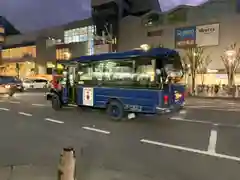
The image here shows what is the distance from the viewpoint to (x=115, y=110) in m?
12.4

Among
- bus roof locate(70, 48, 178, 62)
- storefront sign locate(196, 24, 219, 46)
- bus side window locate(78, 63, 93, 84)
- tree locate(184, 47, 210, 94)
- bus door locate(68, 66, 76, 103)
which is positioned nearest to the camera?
bus roof locate(70, 48, 178, 62)

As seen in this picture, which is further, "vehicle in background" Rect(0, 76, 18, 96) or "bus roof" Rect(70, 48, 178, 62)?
"vehicle in background" Rect(0, 76, 18, 96)

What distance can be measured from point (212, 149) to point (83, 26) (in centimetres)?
6951

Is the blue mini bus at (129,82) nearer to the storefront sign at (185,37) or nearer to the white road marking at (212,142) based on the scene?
the white road marking at (212,142)

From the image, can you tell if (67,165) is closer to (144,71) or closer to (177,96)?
(144,71)

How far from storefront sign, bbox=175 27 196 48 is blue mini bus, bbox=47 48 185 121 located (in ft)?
128

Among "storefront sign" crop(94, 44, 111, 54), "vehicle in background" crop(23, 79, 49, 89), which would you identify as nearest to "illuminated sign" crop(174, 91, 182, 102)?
"vehicle in background" crop(23, 79, 49, 89)

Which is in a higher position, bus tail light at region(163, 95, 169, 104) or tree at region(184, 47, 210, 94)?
tree at region(184, 47, 210, 94)

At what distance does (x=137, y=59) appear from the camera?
11609 millimetres

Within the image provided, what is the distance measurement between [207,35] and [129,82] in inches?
1572

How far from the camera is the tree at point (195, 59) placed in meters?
43.9

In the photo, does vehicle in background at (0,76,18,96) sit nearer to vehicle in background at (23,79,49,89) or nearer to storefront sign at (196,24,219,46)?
vehicle in background at (23,79,49,89)

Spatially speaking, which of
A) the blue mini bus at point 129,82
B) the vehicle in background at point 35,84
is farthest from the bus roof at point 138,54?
the vehicle in background at point 35,84

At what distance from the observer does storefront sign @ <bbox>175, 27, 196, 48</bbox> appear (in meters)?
50.0
